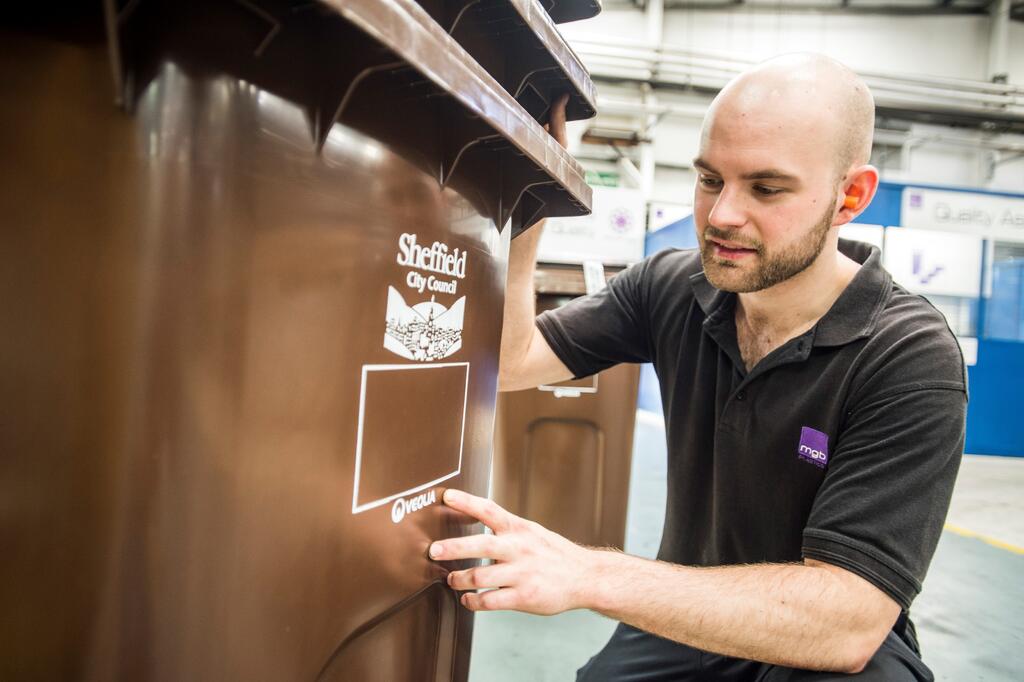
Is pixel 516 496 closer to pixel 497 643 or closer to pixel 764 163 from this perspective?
pixel 497 643

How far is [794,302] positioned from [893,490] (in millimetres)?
376

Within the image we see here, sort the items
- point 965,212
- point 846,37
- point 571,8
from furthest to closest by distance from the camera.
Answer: point 846,37 < point 965,212 < point 571,8

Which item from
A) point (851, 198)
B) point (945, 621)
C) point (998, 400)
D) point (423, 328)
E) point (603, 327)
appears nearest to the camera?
point (423, 328)

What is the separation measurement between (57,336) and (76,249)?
7 cm

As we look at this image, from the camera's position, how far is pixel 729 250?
1064 mm

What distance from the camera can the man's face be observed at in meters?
1.00

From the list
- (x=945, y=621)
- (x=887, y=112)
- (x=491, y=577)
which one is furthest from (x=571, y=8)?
(x=887, y=112)

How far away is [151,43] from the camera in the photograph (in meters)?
0.46

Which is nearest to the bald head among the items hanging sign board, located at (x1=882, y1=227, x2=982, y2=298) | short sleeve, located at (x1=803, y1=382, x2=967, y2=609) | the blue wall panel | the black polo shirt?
the black polo shirt

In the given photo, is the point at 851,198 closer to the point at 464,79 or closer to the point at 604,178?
the point at 464,79

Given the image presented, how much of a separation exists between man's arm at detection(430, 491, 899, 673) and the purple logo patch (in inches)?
8.0

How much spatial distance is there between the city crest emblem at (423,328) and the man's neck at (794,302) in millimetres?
649

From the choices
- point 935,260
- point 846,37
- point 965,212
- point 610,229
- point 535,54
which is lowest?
point 535,54

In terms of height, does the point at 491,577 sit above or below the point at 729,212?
below
